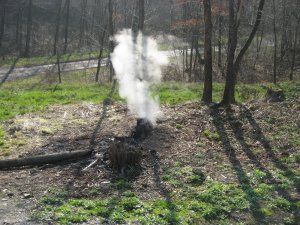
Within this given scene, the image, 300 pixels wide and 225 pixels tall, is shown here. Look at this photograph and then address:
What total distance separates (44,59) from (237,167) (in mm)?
24027

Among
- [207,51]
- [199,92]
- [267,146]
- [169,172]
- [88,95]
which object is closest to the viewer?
[169,172]

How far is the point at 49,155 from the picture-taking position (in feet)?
33.4

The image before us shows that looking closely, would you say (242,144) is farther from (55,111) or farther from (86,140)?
(55,111)

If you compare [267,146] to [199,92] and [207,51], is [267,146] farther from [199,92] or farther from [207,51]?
[199,92]

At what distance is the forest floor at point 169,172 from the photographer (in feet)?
25.8

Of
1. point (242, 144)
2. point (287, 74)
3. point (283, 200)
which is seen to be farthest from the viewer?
point (287, 74)

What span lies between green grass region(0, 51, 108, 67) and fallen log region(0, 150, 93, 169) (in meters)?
20.2

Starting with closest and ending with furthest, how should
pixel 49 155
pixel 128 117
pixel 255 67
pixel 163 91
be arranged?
pixel 49 155, pixel 128 117, pixel 163 91, pixel 255 67

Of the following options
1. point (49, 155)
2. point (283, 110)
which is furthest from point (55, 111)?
point (283, 110)

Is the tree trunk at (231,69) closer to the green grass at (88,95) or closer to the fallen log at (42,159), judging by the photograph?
the green grass at (88,95)

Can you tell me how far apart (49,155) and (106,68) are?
58.3ft

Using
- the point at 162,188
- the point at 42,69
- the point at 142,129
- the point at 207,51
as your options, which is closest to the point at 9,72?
the point at 42,69

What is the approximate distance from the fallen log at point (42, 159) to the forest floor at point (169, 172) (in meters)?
0.22

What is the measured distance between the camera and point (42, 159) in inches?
399
